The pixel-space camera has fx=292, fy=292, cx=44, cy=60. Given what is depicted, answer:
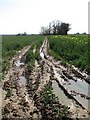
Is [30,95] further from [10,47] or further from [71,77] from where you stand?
[10,47]

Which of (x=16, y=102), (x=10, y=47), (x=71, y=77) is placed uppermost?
(x=10, y=47)

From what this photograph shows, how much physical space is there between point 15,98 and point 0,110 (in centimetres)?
Result: 135

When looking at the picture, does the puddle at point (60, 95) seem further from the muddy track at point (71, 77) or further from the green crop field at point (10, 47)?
the green crop field at point (10, 47)

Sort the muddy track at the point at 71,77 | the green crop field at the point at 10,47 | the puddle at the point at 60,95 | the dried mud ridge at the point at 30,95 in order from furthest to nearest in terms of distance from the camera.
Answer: the green crop field at the point at 10,47 < the puddle at the point at 60,95 < the muddy track at the point at 71,77 < the dried mud ridge at the point at 30,95

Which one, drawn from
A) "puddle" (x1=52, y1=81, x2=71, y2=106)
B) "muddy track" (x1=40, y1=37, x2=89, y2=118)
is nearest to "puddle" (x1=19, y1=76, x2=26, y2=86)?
"puddle" (x1=52, y1=81, x2=71, y2=106)

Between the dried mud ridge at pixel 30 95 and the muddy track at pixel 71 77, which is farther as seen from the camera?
the muddy track at pixel 71 77

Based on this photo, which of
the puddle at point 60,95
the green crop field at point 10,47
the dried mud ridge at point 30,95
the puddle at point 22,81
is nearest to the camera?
the dried mud ridge at point 30,95

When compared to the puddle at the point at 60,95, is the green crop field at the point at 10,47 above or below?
above

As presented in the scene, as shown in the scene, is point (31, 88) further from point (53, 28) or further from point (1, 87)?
point (53, 28)

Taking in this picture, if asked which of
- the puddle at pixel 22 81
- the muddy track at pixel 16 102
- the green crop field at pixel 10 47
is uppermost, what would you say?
the green crop field at pixel 10 47

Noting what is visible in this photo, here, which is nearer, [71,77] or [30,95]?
[30,95]

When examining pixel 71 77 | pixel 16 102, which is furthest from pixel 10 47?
pixel 16 102

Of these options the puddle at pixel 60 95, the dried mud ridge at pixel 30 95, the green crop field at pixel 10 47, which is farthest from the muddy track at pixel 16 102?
the green crop field at pixel 10 47

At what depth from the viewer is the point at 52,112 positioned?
23.2 feet
